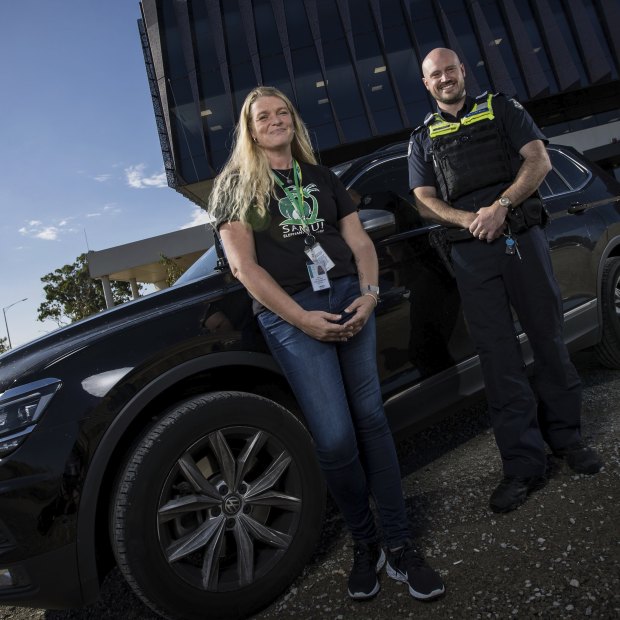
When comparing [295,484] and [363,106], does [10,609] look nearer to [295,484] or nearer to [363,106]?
[295,484]

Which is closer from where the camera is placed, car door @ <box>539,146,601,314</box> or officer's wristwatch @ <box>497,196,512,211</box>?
officer's wristwatch @ <box>497,196,512,211</box>

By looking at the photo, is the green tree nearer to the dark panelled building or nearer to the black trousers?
the dark panelled building

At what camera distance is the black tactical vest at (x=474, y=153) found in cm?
249

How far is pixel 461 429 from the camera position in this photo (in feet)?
11.8

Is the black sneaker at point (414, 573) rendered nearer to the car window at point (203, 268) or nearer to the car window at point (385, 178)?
the car window at point (203, 268)

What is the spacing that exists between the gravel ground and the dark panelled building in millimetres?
22102

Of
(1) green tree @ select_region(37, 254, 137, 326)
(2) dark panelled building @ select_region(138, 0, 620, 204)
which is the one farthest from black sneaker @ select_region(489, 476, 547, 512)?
(1) green tree @ select_region(37, 254, 137, 326)

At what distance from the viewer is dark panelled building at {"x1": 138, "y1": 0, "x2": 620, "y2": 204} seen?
77.0 feet

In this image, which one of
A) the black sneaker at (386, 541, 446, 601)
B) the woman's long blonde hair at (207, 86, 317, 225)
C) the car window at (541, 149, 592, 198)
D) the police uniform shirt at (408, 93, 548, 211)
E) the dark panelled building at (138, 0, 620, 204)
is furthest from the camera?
the dark panelled building at (138, 0, 620, 204)

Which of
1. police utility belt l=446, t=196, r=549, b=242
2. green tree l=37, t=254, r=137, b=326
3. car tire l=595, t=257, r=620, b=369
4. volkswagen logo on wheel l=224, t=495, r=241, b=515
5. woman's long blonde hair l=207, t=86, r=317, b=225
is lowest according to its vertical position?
volkswagen logo on wheel l=224, t=495, r=241, b=515

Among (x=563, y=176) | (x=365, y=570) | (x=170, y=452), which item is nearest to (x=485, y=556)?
(x=365, y=570)

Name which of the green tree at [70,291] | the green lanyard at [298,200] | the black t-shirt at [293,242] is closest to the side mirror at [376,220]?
the black t-shirt at [293,242]

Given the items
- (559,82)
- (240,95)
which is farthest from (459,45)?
(240,95)

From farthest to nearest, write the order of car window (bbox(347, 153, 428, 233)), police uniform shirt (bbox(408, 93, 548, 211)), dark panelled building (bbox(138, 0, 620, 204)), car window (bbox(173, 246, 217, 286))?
dark panelled building (bbox(138, 0, 620, 204))
car window (bbox(347, 153, 428, 233))
car window (bbox(173, 246, 217, 286))
police uniform shirt (bbox(408, 93, 548, 211))
